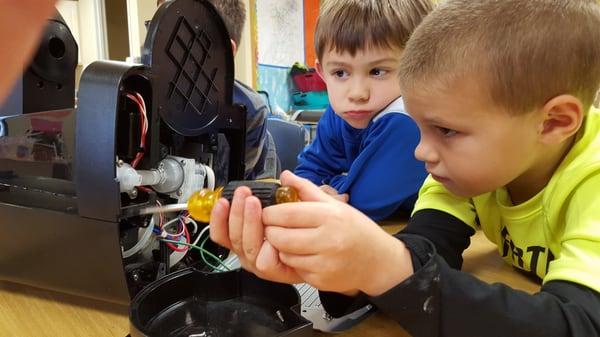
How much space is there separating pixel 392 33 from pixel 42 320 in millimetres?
781

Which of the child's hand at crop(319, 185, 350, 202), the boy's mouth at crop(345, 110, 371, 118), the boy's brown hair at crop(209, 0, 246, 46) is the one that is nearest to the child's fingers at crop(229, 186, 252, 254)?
the child's hand at crop(319, 185, 350, 202)

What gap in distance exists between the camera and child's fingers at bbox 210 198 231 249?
1.25 ft

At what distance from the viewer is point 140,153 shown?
20.6 inches

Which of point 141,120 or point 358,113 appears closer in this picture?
point 141,120

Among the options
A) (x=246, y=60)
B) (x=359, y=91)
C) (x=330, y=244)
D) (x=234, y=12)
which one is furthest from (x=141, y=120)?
(x=246, y=60)

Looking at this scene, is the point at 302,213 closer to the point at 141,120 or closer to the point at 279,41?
the point at 141,120

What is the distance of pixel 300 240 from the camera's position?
0.35 meters

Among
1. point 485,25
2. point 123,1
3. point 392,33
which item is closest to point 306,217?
point 485,25

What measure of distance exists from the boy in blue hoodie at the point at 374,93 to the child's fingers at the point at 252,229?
554 mm

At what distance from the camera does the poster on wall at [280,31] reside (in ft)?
10.5

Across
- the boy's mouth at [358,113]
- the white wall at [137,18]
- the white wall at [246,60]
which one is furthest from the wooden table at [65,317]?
the white wall at [246,60]

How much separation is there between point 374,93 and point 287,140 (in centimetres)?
74

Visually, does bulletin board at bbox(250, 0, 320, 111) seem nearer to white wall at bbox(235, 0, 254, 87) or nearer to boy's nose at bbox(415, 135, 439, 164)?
white wall at bbox(235, 0, 254, 87)

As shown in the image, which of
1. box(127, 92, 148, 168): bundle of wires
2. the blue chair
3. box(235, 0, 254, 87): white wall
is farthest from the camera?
box(235, 0, 254, 87): white wall
